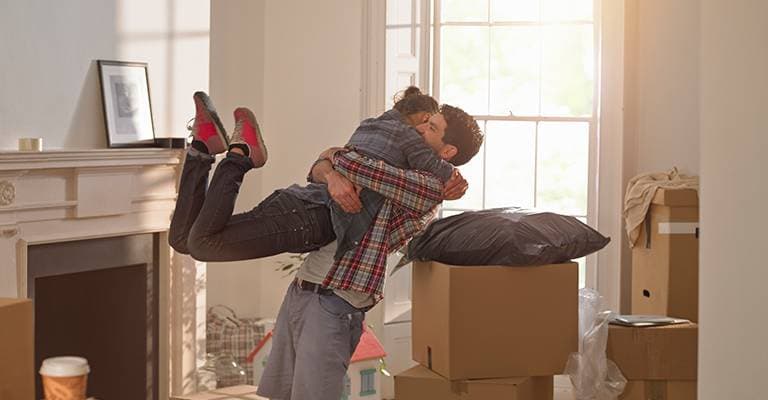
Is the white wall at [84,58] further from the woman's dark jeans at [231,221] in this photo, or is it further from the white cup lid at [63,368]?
the white cup lid at [63,368]

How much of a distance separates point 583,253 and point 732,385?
1.01m

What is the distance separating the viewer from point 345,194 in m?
3.37

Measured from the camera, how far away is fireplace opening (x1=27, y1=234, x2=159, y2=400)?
4.75 meters

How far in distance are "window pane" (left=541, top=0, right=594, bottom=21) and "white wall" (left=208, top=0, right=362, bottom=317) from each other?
3.10ft

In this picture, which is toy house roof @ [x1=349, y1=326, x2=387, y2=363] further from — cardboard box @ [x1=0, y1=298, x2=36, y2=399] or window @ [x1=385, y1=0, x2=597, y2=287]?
cardboard box @ [x1=0, y1=298, x2=36, y2=399]

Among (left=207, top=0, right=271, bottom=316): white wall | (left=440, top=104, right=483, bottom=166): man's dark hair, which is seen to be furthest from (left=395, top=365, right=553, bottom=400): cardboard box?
(left=207, top=0, right=271, bottom=316): white wall

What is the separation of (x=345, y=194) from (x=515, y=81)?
8.29 feet

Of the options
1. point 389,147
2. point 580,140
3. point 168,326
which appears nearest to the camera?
point 389,147

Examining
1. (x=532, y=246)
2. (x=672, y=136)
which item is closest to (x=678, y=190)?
(x=672, y=136)

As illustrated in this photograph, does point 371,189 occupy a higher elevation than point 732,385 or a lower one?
higher

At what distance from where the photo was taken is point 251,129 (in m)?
3.33

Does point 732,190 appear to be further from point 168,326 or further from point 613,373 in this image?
point 168,326

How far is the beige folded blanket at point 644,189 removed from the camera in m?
4.49

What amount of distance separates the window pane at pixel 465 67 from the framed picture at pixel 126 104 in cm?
169
